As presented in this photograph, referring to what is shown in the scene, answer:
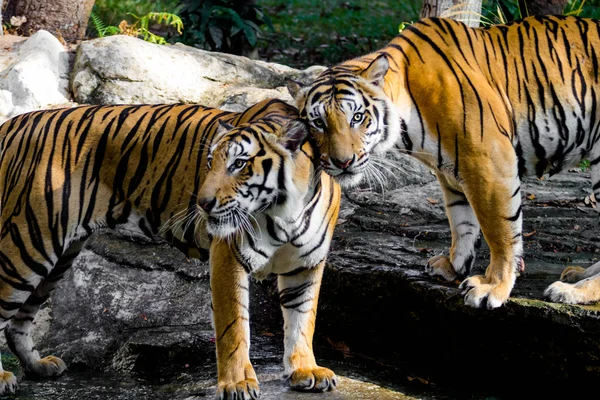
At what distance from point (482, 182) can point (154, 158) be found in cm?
168

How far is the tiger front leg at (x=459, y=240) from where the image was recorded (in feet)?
15.7

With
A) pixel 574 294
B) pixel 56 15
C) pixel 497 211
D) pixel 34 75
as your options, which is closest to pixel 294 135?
pixel 497 211

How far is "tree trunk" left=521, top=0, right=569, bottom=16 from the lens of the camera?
7301mm

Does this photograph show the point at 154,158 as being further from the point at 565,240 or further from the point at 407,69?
the point at 565,240

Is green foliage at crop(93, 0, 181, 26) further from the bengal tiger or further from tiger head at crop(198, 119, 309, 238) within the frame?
tiger head at crop(198, 119, 309, 238)

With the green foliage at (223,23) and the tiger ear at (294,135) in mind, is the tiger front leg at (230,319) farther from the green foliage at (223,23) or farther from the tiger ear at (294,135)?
the green foliage at (223,23)

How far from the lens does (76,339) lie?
5.50 meters

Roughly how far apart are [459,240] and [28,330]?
98.6 inches

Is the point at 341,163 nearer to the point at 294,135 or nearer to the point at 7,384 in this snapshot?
the point at 294,135

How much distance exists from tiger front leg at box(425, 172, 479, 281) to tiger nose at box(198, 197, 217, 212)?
5.39ft

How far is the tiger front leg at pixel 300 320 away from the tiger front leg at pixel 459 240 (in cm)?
90

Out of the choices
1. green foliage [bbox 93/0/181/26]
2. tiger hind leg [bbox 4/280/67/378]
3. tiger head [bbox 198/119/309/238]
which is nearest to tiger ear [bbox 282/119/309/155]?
tiger head [bbox 198/119/309/238]

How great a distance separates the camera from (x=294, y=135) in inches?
150

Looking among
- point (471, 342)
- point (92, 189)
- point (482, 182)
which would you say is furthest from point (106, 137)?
point (471, 342)
